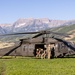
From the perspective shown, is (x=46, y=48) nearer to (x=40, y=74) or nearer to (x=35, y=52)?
(x=35, y=52)

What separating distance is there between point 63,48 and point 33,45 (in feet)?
18.4

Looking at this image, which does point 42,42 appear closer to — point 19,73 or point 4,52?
point 4,52

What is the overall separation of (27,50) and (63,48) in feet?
22.3

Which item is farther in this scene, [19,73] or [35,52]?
[35,52]

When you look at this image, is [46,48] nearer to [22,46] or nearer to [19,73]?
[22,46]

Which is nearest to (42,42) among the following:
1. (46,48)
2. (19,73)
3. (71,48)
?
(46,48)

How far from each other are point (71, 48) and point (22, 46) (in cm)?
906

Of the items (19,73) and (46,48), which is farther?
(46,48)

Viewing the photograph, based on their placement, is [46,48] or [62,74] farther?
[46,48]

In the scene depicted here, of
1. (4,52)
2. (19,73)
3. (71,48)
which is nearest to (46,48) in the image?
(71,48)

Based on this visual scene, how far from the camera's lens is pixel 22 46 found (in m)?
47.9

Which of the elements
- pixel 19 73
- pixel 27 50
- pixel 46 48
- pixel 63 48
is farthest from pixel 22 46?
pixel 19 73

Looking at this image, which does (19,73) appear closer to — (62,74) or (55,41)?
(62,74)

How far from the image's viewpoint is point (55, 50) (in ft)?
151
